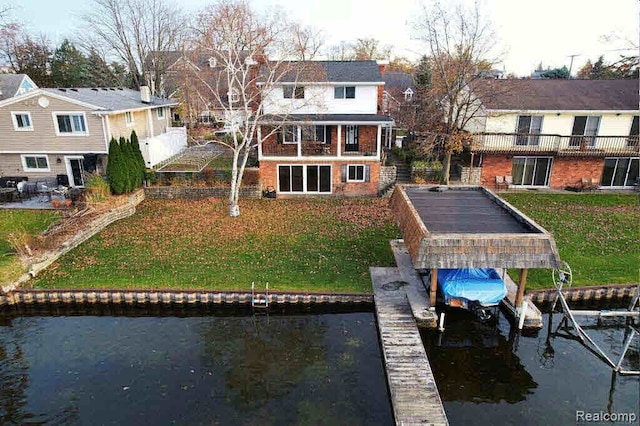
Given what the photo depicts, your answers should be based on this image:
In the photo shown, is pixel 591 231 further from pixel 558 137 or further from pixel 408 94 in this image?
pixel 408 94

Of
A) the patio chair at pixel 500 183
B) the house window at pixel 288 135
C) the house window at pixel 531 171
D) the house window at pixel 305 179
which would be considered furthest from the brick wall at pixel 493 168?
the house window at pixel 288 135

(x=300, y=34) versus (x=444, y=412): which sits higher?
(x=300, y=34)

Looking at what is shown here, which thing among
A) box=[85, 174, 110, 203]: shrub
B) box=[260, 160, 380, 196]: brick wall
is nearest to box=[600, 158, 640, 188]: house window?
box=[260, 160, 380, 196]: brick wall

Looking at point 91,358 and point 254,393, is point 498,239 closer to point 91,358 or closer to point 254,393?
point 254,393

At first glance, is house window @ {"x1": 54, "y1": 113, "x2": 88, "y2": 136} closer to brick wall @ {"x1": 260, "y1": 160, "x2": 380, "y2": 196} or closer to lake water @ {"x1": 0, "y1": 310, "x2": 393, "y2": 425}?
brick wall @ {"x1": 260, "y1": 160, "x2": 380, "y2": 196}

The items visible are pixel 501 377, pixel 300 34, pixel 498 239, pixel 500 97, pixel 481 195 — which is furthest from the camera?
pixel 500 97

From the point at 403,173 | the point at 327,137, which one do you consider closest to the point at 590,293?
the point at 403,173

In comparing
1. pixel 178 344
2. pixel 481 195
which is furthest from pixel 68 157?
pixel 481 195

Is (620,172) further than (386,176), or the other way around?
(620,172)
